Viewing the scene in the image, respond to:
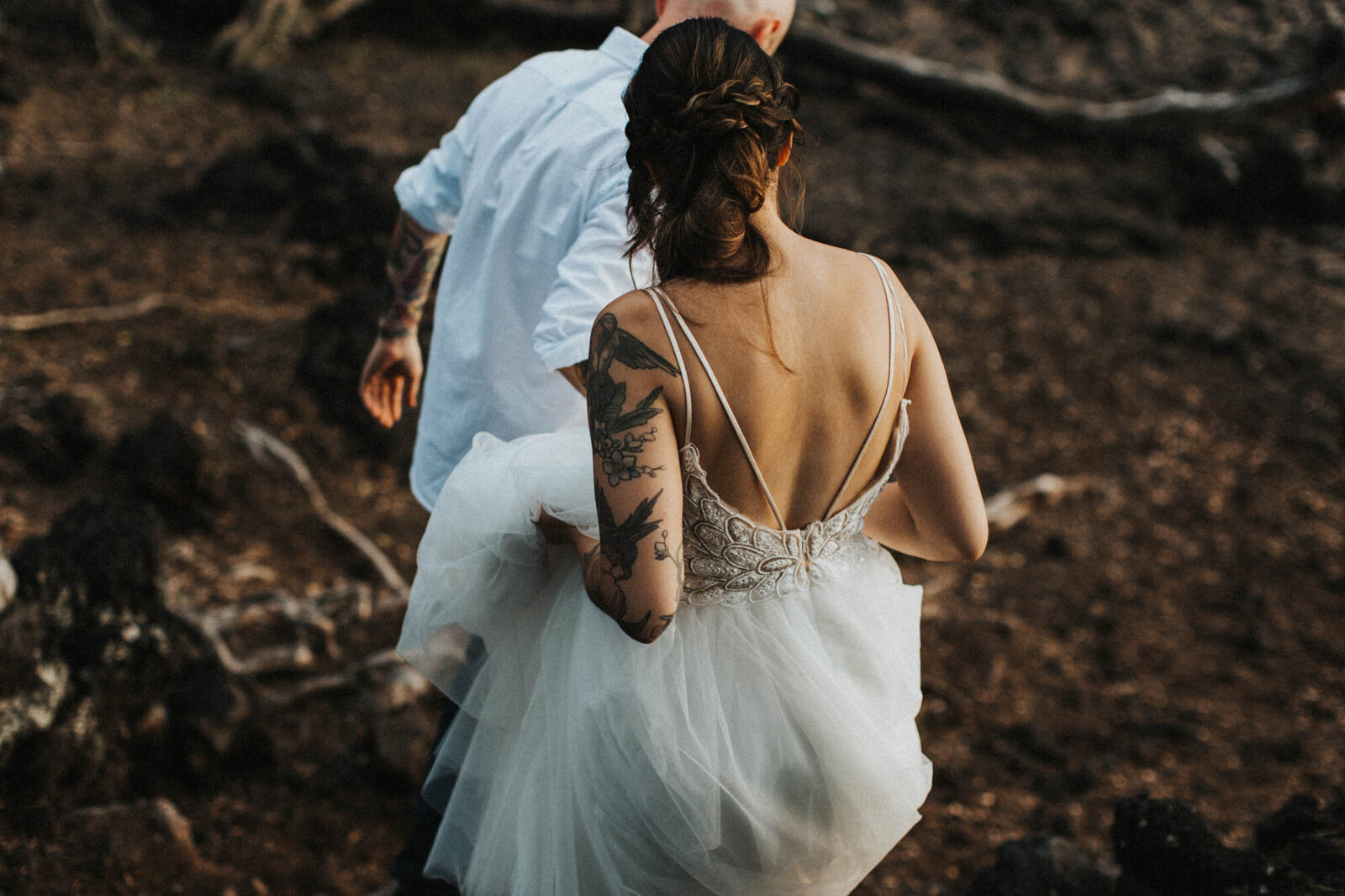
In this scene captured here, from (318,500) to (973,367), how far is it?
132 inches

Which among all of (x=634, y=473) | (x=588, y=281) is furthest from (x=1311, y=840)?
(x=588, y=281)

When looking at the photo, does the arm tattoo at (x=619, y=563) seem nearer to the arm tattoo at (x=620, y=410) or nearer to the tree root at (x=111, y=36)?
the arm tattoo at (x=620, y=410)

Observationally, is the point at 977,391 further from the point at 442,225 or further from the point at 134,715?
the point at 134,715

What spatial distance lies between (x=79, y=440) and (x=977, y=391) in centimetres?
404

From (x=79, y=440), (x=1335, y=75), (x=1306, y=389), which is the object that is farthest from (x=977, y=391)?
(x=79, y=440)

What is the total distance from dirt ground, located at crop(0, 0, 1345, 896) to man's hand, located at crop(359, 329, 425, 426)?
1.05 metres

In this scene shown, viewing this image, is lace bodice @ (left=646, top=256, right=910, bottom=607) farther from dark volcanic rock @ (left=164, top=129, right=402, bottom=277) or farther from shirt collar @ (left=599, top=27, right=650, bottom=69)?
dark volcanic rock @ (left=164, top=129, right=402, bottom=277)

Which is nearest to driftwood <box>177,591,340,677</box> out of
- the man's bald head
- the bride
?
the bride

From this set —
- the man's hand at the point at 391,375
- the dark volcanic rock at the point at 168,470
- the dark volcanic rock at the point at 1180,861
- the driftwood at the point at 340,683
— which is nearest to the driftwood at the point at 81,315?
the dark volcanic rock at the point at 168,470

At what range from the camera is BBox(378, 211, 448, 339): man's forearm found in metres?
2.47

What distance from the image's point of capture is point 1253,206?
274 inches

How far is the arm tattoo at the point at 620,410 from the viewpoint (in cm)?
145

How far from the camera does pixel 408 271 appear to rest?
2504 millimetres

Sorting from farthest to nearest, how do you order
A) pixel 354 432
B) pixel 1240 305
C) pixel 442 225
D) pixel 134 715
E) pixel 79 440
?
1. pixel 1240 305
2. pixel 354 432
3. pixel 79 440
4. pixel 134 715
5. pixel 442 225
